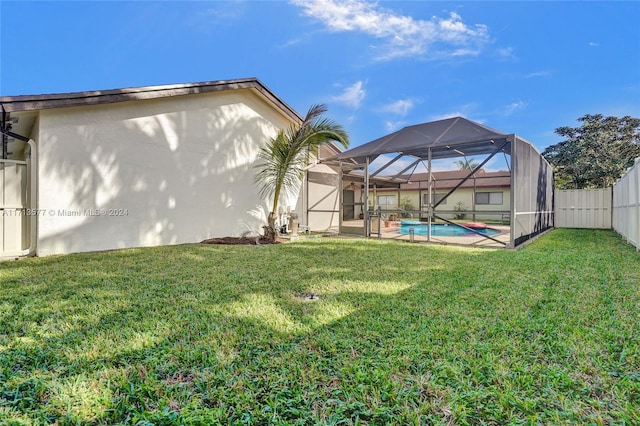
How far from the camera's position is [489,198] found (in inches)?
938

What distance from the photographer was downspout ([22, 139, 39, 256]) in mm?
6473

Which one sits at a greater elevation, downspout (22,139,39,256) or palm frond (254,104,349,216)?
palm frond (254,104,349,216)

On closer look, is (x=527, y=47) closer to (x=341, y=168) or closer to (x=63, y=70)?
(x=341, y=168)

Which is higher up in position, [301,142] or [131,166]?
[301,142]

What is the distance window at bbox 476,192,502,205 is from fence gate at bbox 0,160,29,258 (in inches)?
1052

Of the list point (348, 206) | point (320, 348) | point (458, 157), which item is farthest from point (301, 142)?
point (320, 348)

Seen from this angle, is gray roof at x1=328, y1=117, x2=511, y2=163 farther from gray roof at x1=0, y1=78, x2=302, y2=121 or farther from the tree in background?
the tree in background

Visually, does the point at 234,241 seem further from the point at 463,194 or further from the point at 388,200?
the point at 463,194

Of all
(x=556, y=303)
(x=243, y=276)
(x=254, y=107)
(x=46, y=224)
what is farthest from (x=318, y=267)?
(x=254, y=107)

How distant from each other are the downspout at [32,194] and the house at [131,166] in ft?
0.08

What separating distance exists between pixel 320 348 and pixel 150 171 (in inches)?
307

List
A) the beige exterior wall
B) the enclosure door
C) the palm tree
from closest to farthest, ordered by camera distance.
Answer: the palm tree → the enclosure door → the beige exterior wall

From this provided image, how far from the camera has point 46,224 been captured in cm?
663

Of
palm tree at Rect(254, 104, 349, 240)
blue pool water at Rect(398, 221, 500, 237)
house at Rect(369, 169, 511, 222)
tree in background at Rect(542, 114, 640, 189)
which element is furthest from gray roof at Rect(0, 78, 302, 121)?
tree in background at Rect(542, 114, 640, 189)
